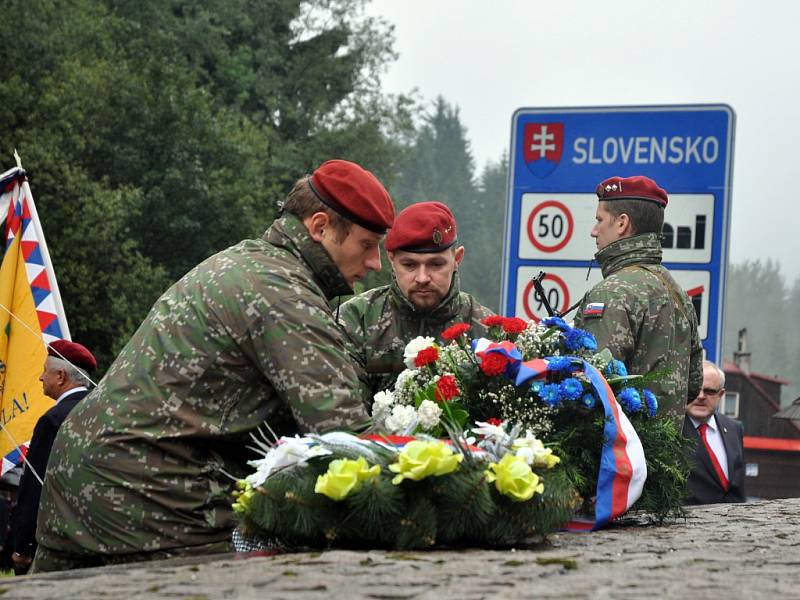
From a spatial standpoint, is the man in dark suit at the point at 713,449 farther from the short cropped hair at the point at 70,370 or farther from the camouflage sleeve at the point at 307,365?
the camouflage sleeve at the point at 307,365

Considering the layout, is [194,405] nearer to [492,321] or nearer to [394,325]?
[492,321]

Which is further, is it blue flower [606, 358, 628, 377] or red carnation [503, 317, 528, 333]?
blue flower [606, 358, 628, 377]

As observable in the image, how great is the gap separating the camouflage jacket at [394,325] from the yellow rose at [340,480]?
1997mm

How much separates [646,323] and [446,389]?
6.17 ft

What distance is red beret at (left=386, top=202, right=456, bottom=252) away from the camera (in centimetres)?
629

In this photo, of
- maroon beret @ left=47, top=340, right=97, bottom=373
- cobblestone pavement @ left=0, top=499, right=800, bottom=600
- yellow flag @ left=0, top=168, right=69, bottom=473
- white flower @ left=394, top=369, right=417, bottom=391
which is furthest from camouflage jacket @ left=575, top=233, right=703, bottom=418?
A: yellow flag @ left=0, top=168, right=69, bottom=473

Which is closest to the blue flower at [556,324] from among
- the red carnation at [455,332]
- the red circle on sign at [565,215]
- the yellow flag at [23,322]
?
the red carnation at [455,332]

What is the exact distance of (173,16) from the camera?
44.7m

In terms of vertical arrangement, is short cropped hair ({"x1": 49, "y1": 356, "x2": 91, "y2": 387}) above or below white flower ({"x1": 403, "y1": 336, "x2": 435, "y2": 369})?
below

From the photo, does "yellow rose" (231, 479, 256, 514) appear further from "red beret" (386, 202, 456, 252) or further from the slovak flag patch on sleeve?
the slovak flag patch on sleeve

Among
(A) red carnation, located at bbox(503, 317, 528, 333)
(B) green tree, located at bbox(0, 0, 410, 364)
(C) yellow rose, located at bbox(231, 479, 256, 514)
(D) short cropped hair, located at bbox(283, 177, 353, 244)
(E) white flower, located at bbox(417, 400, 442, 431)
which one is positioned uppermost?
(B) green tree, located at bbox(0, 0, 410, 364)

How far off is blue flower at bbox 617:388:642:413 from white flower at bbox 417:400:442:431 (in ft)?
3.17

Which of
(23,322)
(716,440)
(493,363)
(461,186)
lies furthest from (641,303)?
(461,186)

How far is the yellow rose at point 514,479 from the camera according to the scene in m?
4.44
